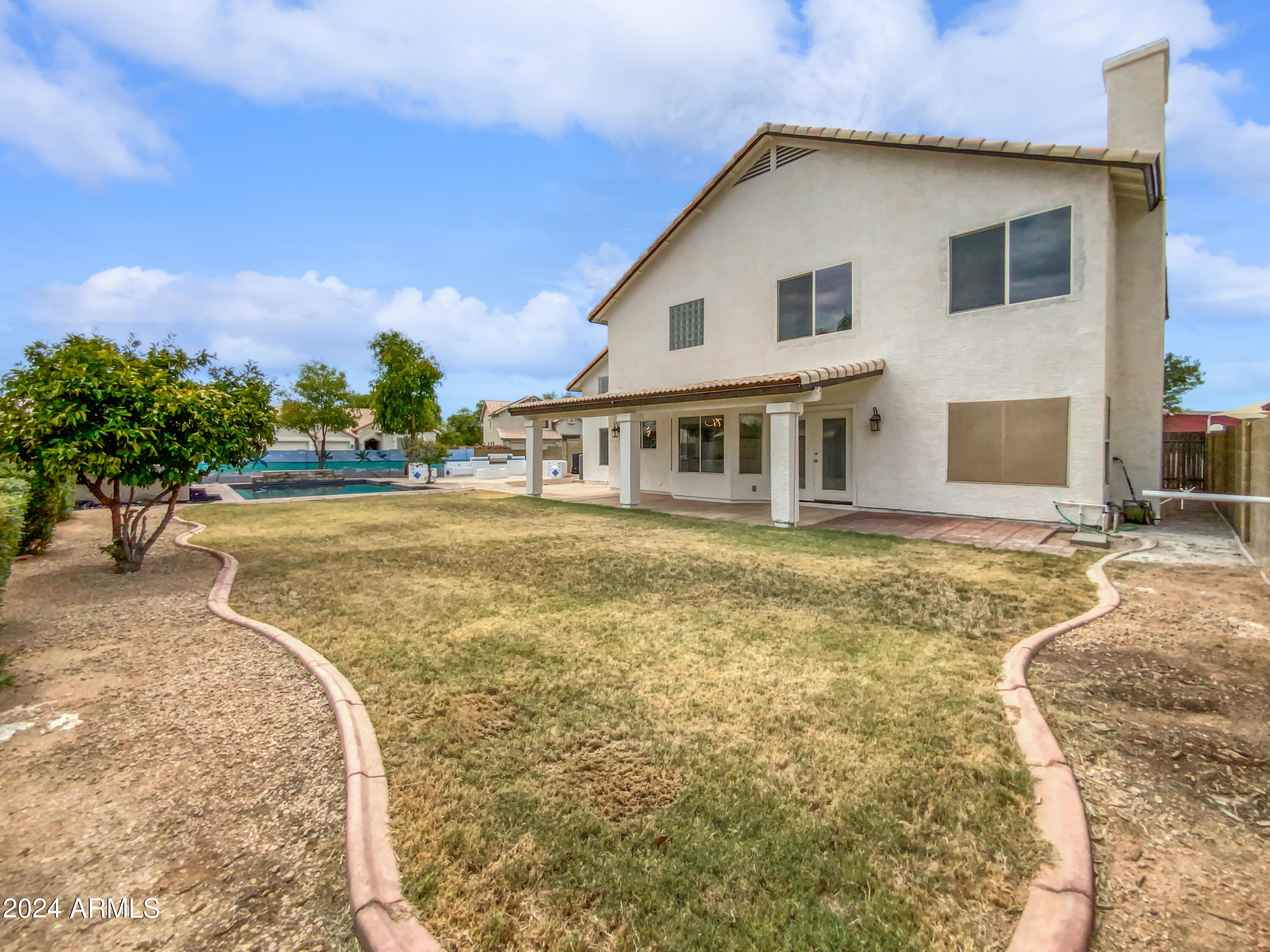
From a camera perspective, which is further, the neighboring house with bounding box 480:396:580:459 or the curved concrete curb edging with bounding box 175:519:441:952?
the neighboring house with bounding box 480:396:580:459

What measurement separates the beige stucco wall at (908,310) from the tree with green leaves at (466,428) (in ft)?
157

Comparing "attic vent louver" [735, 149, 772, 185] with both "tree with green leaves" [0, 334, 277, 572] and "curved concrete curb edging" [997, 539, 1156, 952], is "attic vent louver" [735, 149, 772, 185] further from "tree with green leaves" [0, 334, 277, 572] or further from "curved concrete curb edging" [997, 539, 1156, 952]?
"curved concrete curb edging" [997, 539, 1156, 952]

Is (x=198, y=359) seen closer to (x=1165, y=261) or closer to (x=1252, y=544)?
(x=1252, y=544)

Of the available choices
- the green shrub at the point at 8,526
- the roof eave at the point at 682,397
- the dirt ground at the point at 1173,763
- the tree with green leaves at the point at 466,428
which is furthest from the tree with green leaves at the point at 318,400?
the dirt ground at the point at 1173,763

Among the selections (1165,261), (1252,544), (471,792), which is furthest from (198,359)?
(1165,261)

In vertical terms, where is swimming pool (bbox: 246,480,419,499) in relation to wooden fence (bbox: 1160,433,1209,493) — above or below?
below

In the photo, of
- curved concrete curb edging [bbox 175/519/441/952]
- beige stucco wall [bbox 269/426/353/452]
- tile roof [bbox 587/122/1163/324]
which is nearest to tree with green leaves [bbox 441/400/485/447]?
beige stucco wall [bbox 269/426/353/452]

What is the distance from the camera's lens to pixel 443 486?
82.0 ft

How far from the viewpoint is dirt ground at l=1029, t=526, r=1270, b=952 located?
6.64 feet

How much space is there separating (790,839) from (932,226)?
42.0 ft

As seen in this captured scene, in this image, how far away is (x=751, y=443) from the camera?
14.8 meters

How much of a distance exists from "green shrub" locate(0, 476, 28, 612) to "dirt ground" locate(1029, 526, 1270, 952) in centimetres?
712

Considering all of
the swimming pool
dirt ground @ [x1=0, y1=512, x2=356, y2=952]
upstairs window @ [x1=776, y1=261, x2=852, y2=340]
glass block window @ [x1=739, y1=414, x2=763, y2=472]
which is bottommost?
dirt ground @ [x1=0, y1=512, x2=356, y2=952]

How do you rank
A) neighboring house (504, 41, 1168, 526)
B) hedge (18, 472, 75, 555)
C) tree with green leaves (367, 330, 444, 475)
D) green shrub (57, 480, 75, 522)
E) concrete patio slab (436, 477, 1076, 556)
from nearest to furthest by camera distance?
1. hedge (18, 472, 75, 555)
2. concrete patio slab (436, 477, 1076, 556)
3. neighboring house (504, 41, 1168, 526)
4. green shrub (57, 480, 75, 522)
5. tree with green leaves (367, 330, 444, 475)
